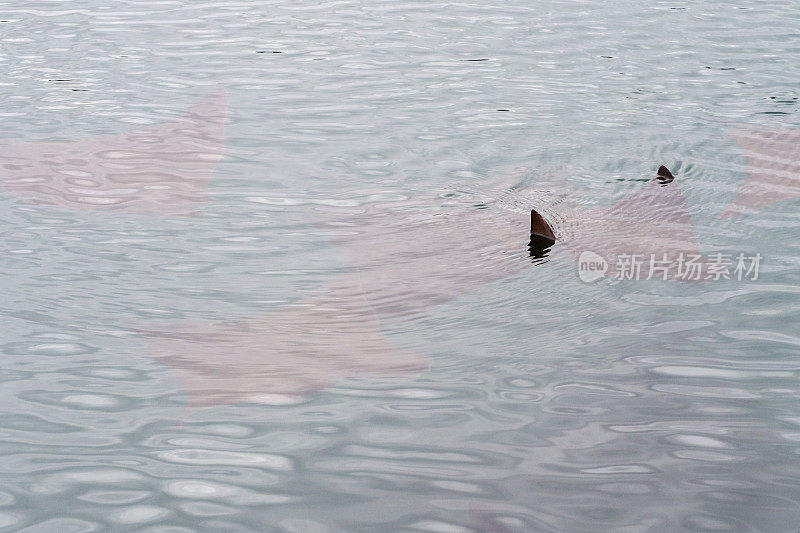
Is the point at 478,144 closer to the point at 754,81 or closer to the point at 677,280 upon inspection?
the point at 677,280

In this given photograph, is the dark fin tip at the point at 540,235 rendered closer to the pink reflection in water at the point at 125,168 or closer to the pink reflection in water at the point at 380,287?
the pink reflection in water at the point at 380,287

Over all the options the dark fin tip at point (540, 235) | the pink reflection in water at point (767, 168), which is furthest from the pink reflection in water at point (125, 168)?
the pink reflection in water at point (767, 168)

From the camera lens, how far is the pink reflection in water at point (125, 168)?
5.10 m

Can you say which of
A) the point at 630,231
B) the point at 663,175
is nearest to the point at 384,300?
the point at 630,231

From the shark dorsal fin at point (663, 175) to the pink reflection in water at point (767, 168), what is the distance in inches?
16.4

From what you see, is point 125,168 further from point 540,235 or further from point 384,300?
point 540,235

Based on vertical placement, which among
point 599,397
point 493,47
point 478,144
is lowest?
point 599,397

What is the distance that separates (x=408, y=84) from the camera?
704 cm

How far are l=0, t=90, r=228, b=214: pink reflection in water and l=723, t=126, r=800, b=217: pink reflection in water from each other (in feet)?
10.8

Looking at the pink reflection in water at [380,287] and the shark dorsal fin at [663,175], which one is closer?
the pink reflection in water at [380,287]

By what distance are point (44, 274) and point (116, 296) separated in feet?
1.64

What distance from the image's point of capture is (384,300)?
387cm

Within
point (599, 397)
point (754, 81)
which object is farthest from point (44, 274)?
point (754, 81)

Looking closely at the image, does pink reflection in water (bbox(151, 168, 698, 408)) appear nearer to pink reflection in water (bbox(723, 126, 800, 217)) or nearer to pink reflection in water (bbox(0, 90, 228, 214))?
pink reflection in water (bbox(723, 126, 800, 217))
